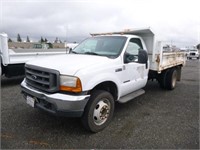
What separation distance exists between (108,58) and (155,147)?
1888 millimetres

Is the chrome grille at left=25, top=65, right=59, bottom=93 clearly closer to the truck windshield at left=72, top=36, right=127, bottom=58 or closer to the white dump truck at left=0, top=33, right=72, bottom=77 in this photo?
the truck windshield at left=72, top=36, right=127, bottom=58

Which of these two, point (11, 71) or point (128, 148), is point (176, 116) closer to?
point (128, 148)

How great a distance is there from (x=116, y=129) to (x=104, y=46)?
1.98 metres

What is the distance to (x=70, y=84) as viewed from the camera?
2904 mm

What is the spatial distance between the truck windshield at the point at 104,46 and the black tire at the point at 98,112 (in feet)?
3.18

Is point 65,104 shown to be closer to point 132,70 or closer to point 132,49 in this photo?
point 132,70

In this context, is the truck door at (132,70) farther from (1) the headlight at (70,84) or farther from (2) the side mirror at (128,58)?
(1) the headlight at (70,84)

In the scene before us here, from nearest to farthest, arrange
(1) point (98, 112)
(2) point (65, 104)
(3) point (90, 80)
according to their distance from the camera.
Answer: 1. (2) point (65, 104)
2. (3) point (90, 80)
3. (1) point (98, 112)

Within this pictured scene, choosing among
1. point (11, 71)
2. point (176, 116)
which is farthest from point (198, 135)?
point (11, 71)

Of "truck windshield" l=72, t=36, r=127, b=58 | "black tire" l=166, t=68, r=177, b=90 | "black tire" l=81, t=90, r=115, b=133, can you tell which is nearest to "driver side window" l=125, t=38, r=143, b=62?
"truck windshield" l=72, t=36, r=127, b=58

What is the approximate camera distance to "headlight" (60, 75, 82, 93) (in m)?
2.88

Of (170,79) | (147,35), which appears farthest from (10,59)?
(170,79)

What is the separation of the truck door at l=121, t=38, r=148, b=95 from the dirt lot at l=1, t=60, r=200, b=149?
2.34 feet

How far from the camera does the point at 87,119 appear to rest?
317 cm
